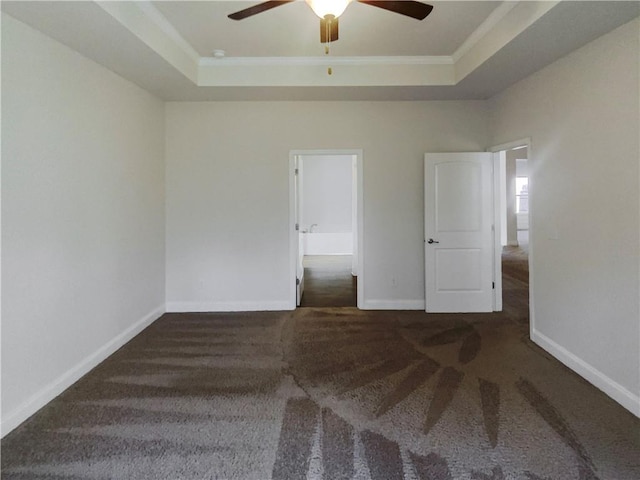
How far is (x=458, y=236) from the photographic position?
4.61 metres

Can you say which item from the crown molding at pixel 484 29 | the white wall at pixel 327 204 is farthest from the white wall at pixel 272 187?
the white wall at pixel 327 204

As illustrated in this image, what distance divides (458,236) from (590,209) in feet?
5.84

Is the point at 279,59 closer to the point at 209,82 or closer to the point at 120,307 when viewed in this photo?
the point at 209,82

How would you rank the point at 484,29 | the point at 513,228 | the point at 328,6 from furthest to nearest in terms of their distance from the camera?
the point at 513,228
the point at 484,29
the point at 328,6

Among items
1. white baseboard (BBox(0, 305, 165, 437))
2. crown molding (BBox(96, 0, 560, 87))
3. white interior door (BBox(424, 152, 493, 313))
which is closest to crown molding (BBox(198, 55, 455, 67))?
crown molding (BBox(96, 0, 560, 87))

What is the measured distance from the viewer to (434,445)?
6.86 feet

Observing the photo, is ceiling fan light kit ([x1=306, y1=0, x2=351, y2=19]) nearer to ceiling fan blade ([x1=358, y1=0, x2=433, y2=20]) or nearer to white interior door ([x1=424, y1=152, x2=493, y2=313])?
ceiling fan blade ([x1=358, y1=0, x2=433, y2=20])

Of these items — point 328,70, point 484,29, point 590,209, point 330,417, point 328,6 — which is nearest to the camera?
point 328,6

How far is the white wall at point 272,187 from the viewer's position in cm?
464

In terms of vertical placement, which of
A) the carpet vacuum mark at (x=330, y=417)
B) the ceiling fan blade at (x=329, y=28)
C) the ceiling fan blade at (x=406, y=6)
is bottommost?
the carpet vacuum mark at (x=330, y=417)

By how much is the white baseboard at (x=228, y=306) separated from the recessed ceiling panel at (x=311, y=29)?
2.87 metres

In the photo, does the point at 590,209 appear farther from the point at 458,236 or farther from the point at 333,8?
the point at 333,8

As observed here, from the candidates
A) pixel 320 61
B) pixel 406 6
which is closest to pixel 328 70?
pixel 320 61

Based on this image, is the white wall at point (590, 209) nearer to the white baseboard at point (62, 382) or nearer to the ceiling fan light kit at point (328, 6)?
the ceiling fan light kit at point (328, 6)
